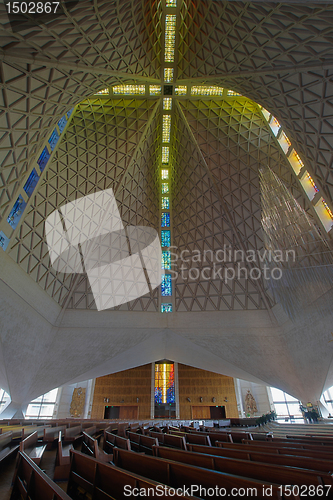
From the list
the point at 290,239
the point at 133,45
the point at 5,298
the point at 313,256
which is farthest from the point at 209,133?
the point at 5,298

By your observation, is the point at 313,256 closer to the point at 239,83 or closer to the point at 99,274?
the point at 239,83

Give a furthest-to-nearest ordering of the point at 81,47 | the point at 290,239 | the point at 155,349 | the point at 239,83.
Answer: the point at 155,349 → the point at 290,239 → the point at 239,83 → the point at 81,47

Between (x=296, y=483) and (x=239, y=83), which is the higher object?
(x=239, y=83)

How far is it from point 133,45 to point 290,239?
1335 centimetres

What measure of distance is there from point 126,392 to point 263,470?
28742 millimetres

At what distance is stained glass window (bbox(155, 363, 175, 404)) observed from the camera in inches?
1075

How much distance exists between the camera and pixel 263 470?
246 cm

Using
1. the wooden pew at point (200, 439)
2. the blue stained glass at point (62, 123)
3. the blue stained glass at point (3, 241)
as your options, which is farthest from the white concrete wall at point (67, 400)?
the wooden pew at point (200, 439)

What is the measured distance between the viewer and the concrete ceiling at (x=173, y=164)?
9.80 metres

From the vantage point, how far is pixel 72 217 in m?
16.9

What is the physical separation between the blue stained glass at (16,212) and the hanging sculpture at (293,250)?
14288 millimetres

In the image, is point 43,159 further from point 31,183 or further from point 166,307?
point 166,307

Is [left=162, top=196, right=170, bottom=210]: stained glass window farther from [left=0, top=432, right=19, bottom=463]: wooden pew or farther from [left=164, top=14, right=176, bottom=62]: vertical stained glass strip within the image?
[left=0, top=432, right=19, bottom=463]: wooden pew

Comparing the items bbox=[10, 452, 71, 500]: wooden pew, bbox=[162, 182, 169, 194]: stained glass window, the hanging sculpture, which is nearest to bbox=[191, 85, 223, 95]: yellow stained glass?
the hanging sculpture
